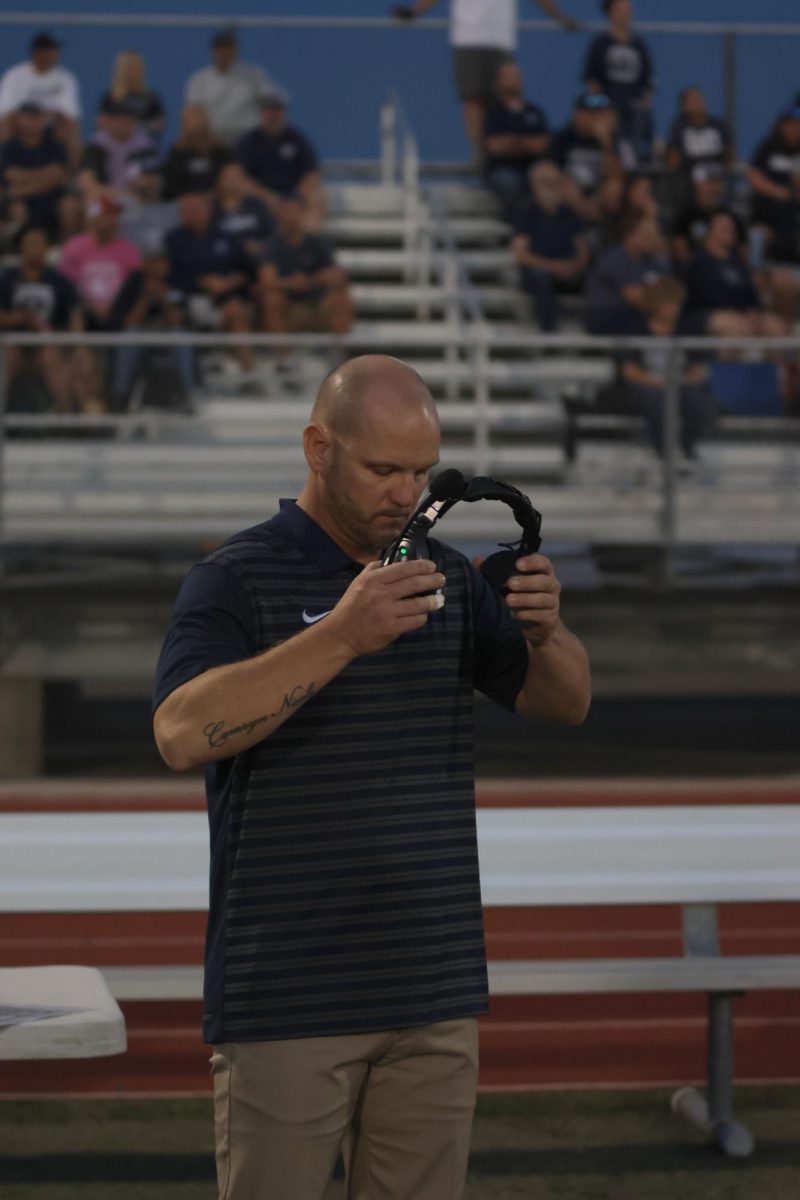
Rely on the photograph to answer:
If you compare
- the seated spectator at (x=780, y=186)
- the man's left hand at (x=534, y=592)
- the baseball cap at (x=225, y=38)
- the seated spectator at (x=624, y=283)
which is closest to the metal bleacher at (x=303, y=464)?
the seated spectator at (x=624, y=283)

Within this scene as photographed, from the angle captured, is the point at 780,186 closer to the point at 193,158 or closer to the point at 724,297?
the point at 724,297

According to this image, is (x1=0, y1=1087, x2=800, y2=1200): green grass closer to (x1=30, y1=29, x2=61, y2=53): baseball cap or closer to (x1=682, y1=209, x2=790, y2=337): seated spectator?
(x1=682, y1=209, x2=790, y2=337): seated spectator

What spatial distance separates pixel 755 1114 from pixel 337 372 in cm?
293

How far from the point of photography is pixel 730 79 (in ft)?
42.7

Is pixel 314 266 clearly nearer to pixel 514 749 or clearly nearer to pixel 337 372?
pixel 514 749

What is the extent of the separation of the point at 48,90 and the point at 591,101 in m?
3.61

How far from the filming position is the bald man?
262cm

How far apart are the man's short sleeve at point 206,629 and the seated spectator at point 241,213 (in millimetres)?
8487

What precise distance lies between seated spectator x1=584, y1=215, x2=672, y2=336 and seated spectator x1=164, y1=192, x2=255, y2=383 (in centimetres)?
191

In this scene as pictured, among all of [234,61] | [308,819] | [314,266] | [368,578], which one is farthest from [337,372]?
[234,61]

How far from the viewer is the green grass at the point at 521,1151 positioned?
4375mm

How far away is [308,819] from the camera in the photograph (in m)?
2.64

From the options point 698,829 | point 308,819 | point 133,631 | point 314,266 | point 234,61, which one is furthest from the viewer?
point 234,61

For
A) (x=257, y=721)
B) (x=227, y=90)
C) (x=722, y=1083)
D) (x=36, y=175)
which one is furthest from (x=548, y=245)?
(x=257, y=721)
